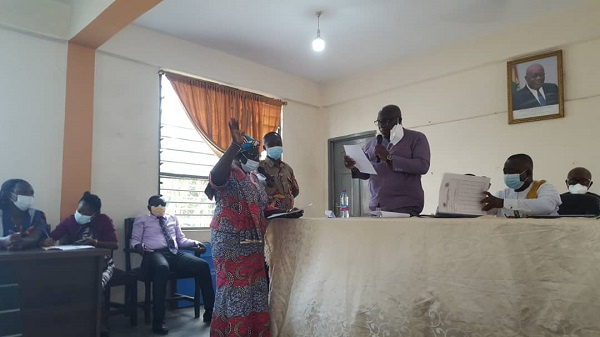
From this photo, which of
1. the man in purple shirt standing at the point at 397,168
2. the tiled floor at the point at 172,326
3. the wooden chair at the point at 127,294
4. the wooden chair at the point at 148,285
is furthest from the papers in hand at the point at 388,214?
the wooden chair at the point at 127,294

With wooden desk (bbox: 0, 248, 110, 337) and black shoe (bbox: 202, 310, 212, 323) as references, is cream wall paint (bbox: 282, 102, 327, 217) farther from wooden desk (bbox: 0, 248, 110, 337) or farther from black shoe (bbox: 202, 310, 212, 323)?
wooden desk (bbox: 0, 248, 110, 337)

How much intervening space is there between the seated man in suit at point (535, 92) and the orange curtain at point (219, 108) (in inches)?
116

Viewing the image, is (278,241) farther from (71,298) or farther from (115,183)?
(115,183)

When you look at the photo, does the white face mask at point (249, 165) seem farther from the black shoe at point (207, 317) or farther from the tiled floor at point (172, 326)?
the black shoe at point (207, 317)

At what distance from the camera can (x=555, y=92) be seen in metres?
4.14

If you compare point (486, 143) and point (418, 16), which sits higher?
point (418, 16)

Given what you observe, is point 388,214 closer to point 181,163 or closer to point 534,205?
point 534,205

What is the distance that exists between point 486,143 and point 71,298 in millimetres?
4114

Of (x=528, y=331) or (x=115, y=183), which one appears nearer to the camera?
(x=528, y=331)

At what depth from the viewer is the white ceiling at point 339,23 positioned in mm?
4031

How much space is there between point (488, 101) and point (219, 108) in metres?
3.05

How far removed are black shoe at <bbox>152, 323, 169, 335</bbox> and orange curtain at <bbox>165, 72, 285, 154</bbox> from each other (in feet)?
7.28

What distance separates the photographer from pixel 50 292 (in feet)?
7.15

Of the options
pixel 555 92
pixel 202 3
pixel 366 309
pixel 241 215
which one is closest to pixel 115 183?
pixel 202 3
